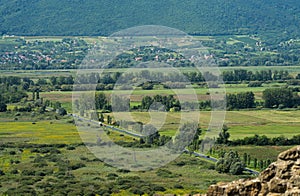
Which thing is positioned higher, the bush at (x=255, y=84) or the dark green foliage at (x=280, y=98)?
the bush at (x=255, y=84)

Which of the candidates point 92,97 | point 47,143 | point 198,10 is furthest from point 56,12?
point 47,143

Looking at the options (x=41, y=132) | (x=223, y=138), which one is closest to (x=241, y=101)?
(x=41, y=132)

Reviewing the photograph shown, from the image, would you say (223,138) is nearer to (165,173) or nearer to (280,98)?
(165,173)

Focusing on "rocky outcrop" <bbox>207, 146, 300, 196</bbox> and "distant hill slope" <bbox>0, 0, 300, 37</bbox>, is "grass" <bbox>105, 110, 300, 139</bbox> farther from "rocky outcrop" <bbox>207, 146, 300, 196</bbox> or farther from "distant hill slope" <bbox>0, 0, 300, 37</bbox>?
"distant hill slope" <bbox>0, 0, 300, 37</bbox>

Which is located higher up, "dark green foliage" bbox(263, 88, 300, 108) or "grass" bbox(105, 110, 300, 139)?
"dark green foliage" bbox(263, 88, 300, 108)

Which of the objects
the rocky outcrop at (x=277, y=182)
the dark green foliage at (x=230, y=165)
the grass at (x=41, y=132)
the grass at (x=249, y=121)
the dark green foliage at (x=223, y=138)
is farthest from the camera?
the grass at (x=249, y=121)

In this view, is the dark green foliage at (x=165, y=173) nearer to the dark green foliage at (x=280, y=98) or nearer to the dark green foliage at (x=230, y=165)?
the dark green foliage at (x=230, y=165)

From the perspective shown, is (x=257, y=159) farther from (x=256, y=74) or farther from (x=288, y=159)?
(x=256, y=74)

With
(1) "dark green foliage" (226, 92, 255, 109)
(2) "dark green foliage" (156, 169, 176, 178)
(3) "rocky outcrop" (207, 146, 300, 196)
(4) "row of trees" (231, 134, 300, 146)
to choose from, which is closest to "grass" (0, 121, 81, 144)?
(4) "row of trees" (231, 134, 300, 146)

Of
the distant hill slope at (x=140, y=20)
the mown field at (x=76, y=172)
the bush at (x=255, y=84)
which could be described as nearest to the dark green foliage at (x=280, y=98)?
the bush at (x=255, y=84)
